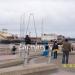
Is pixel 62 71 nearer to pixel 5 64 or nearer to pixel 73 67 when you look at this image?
pixel 73 67

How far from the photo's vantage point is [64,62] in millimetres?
21062

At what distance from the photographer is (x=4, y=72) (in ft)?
43.0

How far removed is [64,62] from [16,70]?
7741 millimetres

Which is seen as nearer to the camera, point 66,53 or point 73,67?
point 73,67

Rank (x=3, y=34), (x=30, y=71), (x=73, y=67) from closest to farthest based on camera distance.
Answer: (x=30, y=71) < (x=73, y=67) < (x=3, y=34)

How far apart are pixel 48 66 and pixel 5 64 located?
6.85ft

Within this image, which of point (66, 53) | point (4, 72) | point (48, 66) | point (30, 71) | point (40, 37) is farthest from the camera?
point (40, 37)

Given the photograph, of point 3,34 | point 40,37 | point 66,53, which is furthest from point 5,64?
point 3,34

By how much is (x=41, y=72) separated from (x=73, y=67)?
403cm

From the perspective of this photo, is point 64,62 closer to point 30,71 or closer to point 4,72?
point 30,71

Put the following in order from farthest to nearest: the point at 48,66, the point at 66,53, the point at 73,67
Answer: the point at 66,53 → the point at 73,67 → the point at 48,66

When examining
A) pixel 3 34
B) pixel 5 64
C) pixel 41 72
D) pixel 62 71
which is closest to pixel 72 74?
pixel 62 71

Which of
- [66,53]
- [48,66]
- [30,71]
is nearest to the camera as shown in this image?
[30,71]

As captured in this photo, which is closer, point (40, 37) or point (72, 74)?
point (72, 74)
